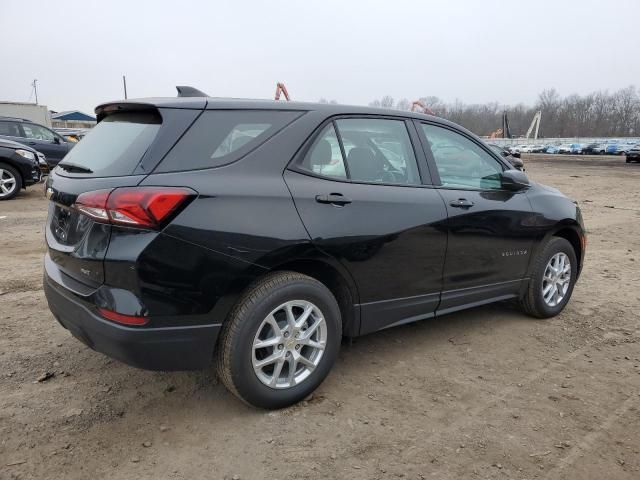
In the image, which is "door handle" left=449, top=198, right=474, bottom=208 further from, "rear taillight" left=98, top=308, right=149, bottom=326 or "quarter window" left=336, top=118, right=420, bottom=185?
"rear taillight" left=98, top=308, right=149, bottom=326

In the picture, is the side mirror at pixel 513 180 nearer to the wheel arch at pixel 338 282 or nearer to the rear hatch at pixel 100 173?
the wheel arch at pixel 338 282

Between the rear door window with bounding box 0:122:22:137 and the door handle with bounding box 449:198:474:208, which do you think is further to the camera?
the rear door window with bounding box 0:122:22:137

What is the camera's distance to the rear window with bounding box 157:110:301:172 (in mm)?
2686

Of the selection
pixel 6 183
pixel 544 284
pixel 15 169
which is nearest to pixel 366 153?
pixel 544 284

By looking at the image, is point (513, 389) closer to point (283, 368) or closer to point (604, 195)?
point (283, 368)

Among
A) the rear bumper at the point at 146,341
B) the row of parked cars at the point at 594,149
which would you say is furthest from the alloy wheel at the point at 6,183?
the row of parked cars at the point at 594,149

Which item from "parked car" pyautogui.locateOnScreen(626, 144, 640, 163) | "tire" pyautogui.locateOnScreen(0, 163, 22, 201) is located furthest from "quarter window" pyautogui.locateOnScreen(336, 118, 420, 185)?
"parked car" pyautogui.locateOnScreen(626, 144, 640, 163)

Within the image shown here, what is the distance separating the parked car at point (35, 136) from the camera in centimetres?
1340

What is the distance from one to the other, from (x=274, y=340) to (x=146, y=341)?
67 cm

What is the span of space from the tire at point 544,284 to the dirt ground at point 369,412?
6.2 inches

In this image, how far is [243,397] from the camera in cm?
284

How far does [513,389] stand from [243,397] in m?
1.69

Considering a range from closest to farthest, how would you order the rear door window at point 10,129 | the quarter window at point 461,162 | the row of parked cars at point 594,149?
the quarter window at point 461,162 < the rear door window at point 10,129 < the row of parked cars at point 594,149

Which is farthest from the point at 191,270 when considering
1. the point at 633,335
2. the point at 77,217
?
the point at 633,335
